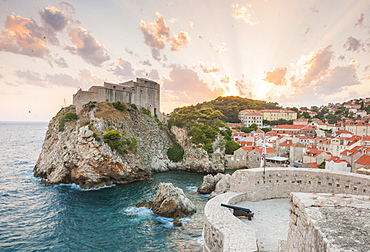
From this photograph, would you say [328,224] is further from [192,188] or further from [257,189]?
[192,188]

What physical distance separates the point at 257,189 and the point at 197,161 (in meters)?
21.3

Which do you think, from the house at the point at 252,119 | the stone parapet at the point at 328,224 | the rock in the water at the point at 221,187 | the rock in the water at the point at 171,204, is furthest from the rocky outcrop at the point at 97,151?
the house at the point at 252,119

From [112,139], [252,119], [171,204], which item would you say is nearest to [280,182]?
[171,204]

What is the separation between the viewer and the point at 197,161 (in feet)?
103

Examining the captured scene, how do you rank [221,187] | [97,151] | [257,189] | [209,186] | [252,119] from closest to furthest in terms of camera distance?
[257,189] → [221,187] → [209,186] → [97,151] → [252,119]

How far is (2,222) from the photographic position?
14492 mm

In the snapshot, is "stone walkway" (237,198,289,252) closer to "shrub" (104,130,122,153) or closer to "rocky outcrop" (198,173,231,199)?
"rocky outcrop" (198,173,231,199)

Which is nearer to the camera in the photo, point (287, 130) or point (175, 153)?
point (175, 153)

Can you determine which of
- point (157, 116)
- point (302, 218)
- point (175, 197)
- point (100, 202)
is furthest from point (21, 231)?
point (157, 116)

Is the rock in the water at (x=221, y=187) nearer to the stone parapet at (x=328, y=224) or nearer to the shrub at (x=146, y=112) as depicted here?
the stone parapet at (x=328, y=224)

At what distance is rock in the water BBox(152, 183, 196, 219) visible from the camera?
15.0 metres

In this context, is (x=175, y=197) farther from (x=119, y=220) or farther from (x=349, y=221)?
(x=349, y=221)

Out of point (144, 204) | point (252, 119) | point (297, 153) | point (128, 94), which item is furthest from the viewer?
point (252, 119)

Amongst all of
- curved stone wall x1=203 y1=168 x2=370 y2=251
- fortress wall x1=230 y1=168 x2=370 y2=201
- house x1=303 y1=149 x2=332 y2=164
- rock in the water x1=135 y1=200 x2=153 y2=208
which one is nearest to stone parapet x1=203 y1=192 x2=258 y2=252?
curved stone wall x1=203 y1=168 x2=370 y2=251
